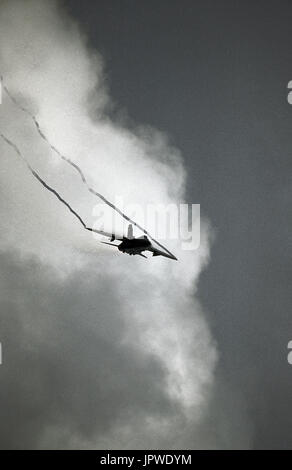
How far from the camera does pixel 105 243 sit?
7550 cm

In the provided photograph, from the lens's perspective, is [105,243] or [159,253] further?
[159,253]

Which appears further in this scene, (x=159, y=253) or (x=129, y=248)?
(x=159, y=253)
